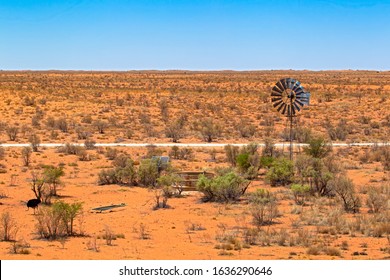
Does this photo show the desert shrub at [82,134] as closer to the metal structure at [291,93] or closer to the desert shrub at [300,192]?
the metal structure at [291,93]

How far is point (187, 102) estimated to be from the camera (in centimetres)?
6775

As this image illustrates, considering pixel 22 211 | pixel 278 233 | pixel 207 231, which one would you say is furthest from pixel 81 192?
pixel 278 233

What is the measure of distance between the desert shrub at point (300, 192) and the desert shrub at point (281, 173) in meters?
2.52

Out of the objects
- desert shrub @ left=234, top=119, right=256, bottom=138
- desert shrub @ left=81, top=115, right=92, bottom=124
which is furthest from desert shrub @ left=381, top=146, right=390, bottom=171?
desert shrub @ left=81, top=115, right=92, bottom=124

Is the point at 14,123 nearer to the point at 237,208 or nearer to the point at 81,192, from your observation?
the point at 81,192

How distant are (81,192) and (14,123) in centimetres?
2619

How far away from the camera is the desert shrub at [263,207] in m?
17.4

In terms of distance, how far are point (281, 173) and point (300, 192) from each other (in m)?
2.60

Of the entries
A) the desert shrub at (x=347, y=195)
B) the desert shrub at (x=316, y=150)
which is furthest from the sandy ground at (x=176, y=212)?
the desert shrub at (x=316, y=150)

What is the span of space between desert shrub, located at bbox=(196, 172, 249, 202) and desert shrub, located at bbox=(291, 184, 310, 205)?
6.36 ft

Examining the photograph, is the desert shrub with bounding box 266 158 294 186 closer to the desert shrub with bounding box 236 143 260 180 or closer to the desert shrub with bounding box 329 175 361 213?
the desert shrub with bounding box 236 143 260 180

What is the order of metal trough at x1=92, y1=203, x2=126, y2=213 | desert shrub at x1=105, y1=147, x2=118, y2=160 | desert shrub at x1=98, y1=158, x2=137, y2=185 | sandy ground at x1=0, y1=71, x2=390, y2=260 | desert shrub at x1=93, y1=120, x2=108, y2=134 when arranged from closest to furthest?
sandy ground at x1=0, y1=71, x2=390, y2=260 → metal trough at x1=92, y1=203, x2=126, y2=213 → desert shrub at x1=98, y1=158, x2=137, y2=185 → desert shrub at x1=105, y1=147, x2=118, y2=160 → desert shrub at x1=93, y1=120, x2=108, y2=134

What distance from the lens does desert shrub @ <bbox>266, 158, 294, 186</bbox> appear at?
24156 mm

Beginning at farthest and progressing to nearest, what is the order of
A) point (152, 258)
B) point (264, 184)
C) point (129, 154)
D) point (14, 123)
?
1. point (14, 123)
2. point (129, 154)
3. point (264, 184)
4. point (152, 258)
